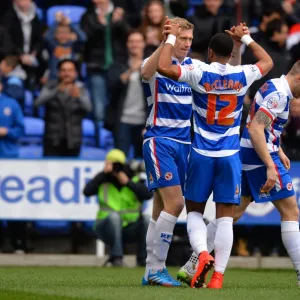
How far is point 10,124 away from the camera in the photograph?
1700 cm

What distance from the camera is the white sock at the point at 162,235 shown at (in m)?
10.7

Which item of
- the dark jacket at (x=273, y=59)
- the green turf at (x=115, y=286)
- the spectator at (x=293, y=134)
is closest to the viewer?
the green turf at (x=115, y=286)

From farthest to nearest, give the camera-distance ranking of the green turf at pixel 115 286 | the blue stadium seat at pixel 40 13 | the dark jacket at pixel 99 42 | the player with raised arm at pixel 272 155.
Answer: the blue stadium seat at pixel 40 13 < the dark jacket at pixel 99 42 < the player with raised arm at pixel 272 155 < the green turf at pixel 115 286

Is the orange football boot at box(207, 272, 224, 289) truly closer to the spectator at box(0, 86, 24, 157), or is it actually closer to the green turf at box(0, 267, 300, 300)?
the green turf at box(0, 267, 300, 300)

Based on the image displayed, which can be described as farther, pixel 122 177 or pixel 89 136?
pixel 89 136

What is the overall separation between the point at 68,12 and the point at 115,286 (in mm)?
10263

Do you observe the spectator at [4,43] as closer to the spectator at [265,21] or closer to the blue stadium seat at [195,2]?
the blue stadium seat at [195,2]

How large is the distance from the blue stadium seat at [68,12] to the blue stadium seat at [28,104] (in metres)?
1.64

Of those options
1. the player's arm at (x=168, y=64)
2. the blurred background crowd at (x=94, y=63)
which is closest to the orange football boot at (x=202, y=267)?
the player's arm at (x=168, y=64)

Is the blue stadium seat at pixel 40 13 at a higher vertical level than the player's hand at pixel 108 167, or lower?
higher

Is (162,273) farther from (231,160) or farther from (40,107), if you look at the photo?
(40,107)

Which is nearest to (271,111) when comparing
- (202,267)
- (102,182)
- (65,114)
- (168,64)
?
(168,64)

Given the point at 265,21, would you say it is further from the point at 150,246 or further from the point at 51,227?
the point at 150,246

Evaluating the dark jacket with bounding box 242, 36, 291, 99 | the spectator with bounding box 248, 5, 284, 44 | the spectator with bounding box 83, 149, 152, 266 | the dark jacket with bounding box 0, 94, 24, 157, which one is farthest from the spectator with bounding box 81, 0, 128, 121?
the spectator with bounding box 83, 149, 152, 266
